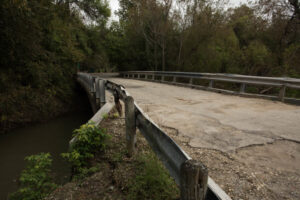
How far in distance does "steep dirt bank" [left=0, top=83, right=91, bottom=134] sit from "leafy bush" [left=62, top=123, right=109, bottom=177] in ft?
28.0

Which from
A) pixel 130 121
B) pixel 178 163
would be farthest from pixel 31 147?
pixel 178 163

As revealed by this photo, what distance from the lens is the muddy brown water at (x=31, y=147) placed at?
6090mm

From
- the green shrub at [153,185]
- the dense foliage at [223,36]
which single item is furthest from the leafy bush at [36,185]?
the dense foliage at [223,36]

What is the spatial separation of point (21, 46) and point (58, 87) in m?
5.94

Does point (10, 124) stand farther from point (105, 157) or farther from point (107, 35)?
point (107, 35)

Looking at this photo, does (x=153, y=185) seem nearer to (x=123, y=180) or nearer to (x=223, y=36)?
(x=123, y=180)

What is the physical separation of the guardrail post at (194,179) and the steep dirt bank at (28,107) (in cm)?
1118

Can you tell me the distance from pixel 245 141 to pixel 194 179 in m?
2.66

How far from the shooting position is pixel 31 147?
28.1ft

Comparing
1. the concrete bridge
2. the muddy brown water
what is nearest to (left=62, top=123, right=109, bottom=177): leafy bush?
the concrete bridge

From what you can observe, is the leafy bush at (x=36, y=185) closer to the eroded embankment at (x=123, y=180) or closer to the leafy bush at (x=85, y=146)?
the leafy bush at (x=85, y=146)

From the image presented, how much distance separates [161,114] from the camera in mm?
5148

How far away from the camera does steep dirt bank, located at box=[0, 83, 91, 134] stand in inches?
375

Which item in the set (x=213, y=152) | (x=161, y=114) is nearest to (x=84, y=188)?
(x=213, y=152)
